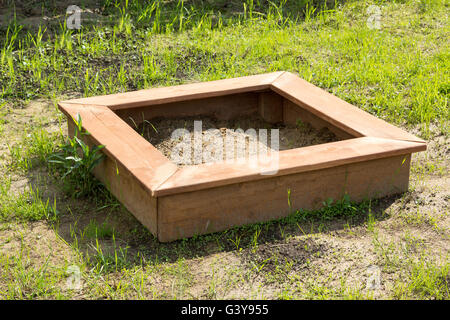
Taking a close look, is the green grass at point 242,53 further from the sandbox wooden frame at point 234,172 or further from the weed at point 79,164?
the weed at point 79,164

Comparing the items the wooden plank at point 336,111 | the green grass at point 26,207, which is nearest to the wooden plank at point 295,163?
the wooden plank at point 336,111

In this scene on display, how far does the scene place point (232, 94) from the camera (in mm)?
4867

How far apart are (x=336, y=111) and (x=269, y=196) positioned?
890mm

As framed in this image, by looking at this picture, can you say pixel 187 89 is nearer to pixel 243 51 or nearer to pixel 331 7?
pixel 243 51

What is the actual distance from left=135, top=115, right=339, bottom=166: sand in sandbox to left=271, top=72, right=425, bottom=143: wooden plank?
17 cm

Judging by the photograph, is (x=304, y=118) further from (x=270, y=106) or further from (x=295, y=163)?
(x=295, y=163)

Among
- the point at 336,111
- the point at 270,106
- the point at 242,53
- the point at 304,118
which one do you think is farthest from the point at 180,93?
the point at 242,53

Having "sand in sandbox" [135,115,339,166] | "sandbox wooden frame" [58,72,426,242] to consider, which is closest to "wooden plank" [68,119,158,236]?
"sandbox wooden frame" [58,72,426,242]

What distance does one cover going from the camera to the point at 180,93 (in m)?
4.65

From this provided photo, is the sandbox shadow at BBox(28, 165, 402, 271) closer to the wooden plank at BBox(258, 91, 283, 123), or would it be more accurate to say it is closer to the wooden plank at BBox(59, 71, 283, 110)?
the wooden plank at BBox(59, 71, 283, 110)

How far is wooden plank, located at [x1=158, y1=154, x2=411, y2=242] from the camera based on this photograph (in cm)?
364

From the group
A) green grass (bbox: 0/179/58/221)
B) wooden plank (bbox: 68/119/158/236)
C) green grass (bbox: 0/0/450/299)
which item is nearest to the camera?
green grass (bbox: 0/0/450/299)

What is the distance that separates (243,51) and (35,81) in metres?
1.68
